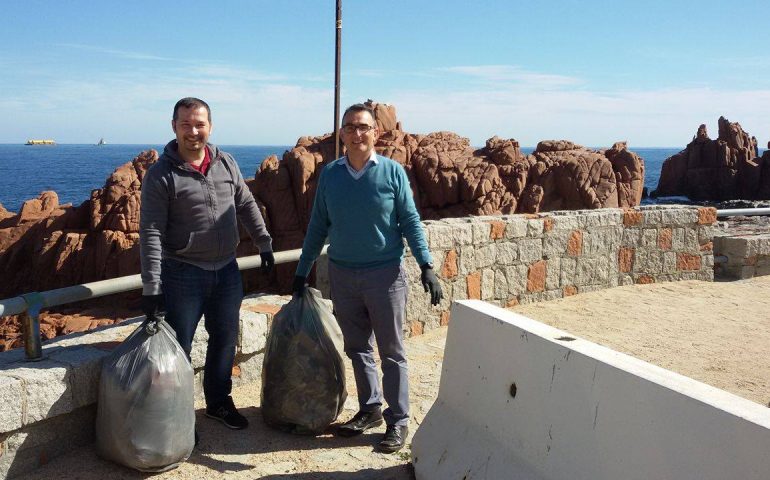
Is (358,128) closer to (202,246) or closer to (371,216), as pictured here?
(371,216)

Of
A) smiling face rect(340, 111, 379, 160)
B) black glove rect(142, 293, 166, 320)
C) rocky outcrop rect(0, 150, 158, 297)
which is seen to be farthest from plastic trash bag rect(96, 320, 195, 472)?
rocky outcrop rect(0, 150, 158, 297)

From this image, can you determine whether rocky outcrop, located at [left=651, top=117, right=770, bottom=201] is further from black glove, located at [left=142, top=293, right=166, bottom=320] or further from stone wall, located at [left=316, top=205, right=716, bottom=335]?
black glove, located at [left=142, top=293, right=166, bottom=320]

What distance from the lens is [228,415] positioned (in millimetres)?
3795

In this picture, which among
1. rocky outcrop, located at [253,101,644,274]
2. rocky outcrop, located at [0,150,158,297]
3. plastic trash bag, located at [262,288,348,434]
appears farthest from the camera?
rocky outcrop, located at [253,101,644,274]

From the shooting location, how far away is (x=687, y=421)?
75.3 inches

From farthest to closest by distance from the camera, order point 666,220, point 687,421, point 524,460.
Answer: point 666,220 < point 524,460 < point 687,421

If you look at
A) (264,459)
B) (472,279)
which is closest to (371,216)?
(264,459)

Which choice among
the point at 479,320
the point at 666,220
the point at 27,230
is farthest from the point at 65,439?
the point at 27,230

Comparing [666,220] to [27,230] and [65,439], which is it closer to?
[65,439]

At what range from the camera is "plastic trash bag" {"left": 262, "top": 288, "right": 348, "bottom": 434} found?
3.70m

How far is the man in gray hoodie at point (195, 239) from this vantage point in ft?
10.9

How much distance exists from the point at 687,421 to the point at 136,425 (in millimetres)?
2403

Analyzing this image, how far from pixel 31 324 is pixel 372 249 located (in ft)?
5.54

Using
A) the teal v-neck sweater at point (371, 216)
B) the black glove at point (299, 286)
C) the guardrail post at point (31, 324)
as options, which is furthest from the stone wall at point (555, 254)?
the guardrail post at point (31, 324)
